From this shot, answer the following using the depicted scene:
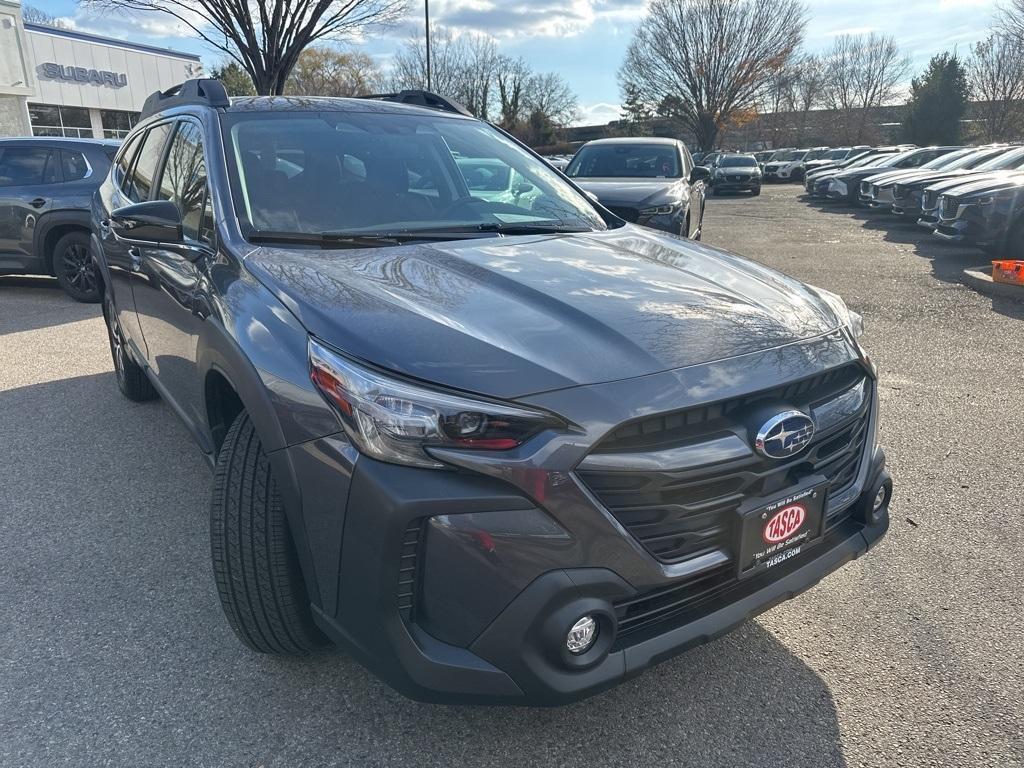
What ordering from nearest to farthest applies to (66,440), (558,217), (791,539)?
(791,539) → (558,217) → (66,440)

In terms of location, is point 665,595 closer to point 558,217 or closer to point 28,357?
point 558,217

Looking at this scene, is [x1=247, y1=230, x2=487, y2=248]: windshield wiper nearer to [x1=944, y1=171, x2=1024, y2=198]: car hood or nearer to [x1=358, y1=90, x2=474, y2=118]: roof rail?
[x1=358, y1=90, x2=474, y2=118]: roof rail

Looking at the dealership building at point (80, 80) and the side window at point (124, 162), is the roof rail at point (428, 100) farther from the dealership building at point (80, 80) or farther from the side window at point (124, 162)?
the dealership building at point (80, 80)

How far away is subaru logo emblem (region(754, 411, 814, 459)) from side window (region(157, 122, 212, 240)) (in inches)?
79.5

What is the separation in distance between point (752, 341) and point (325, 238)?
147cm

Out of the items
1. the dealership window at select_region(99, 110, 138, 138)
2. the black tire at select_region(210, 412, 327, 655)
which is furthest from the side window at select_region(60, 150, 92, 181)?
the dealership window at select_region(99, 110, 138, 138)

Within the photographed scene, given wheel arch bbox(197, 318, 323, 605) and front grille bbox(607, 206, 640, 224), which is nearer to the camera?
wheel arch bbox(197, 318, 323, 605)

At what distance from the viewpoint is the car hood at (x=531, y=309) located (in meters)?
1.79

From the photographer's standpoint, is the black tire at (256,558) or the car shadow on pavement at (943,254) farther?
the car shadow on pavement at (943,254)

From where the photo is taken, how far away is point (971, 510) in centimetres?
337

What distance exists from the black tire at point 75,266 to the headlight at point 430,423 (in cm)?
788

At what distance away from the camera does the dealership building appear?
87.1ft

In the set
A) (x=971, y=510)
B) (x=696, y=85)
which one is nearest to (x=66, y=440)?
(x=971, y=510)

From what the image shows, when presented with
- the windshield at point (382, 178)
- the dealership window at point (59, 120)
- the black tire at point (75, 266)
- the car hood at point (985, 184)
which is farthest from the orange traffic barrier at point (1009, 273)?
the dealership window at point (59, 120)
